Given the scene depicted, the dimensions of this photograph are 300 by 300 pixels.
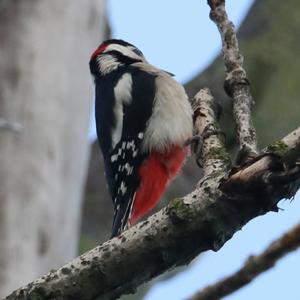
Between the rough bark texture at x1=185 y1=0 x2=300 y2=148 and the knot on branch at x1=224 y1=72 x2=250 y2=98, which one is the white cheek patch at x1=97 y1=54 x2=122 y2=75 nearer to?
the rough bark texture at x1=185 y1=0 x2=300 y2=148

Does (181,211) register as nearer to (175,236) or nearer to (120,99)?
(175,236)

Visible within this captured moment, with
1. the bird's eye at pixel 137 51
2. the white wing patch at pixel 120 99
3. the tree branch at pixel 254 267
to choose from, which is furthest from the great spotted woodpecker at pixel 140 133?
the tree branch at pixel 254 267

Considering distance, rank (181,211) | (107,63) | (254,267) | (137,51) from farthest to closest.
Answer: (137,51), (107,63), (181,211), (254,267)

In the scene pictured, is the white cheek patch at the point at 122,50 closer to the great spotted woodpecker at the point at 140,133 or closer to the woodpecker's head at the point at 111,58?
the woodpecker's head at the point at 111,58

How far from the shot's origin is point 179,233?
167 cm

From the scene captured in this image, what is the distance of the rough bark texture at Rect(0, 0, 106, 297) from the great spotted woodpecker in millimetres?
504

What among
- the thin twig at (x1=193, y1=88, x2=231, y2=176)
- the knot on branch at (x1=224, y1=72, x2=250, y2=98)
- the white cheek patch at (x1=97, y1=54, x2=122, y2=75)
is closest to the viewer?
the thin twig at (x1=193, y1=88, x2=231, y2=176)

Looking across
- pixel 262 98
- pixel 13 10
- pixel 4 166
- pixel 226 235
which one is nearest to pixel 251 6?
pixel 262 98

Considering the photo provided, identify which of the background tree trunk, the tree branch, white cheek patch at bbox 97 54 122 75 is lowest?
the tree branch

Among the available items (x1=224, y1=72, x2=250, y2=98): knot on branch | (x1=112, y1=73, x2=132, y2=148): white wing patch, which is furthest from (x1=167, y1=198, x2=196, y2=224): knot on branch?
(x1=112, y1=73, x2=132, y2=148): white wing patch

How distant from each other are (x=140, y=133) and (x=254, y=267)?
232 cm

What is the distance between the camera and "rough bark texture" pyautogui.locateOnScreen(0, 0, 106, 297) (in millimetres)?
4078

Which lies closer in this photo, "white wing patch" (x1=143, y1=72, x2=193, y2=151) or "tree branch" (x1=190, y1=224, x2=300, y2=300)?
"tree branch" (x1=190, y1=224, x2=300, y2=300)

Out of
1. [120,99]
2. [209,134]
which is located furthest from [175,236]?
[120,99]
